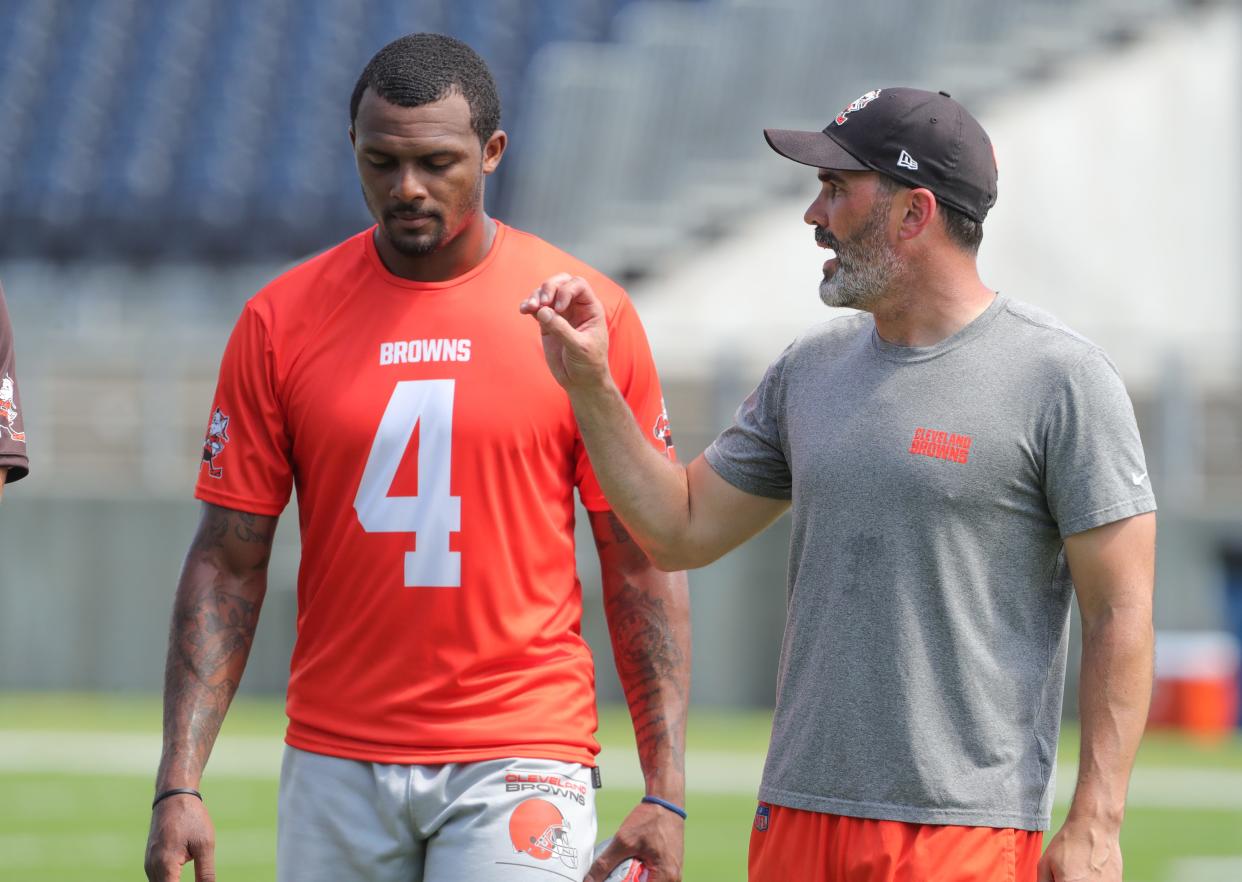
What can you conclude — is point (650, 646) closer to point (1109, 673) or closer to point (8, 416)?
point (1109, 673)

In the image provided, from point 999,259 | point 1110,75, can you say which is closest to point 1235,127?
point 1110,75

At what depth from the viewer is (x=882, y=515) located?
3.31 meters


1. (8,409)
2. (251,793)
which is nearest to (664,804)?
(8,409)

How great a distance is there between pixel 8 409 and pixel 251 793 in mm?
7142

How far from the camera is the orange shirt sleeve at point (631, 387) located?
3697 mm

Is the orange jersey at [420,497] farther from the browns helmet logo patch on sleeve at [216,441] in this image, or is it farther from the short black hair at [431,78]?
the short black hair at [431,78]

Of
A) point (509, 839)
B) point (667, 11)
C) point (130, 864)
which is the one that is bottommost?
point (130, 864)

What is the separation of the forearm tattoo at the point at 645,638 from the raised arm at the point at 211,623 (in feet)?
2.14

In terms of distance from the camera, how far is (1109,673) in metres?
3.16

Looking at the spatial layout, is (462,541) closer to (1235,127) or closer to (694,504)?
(694,504)

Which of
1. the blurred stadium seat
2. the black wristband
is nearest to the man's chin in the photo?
the black wristband

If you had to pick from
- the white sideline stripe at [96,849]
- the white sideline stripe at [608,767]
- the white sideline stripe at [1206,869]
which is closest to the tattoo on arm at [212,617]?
the white sideline stripe at [96,849]

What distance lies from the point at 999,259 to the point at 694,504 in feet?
43.7

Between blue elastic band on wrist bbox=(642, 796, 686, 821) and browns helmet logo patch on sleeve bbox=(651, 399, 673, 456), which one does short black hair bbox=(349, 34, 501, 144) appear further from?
blue elastic band on wrist bbox=(642, 796, 686, 821)
